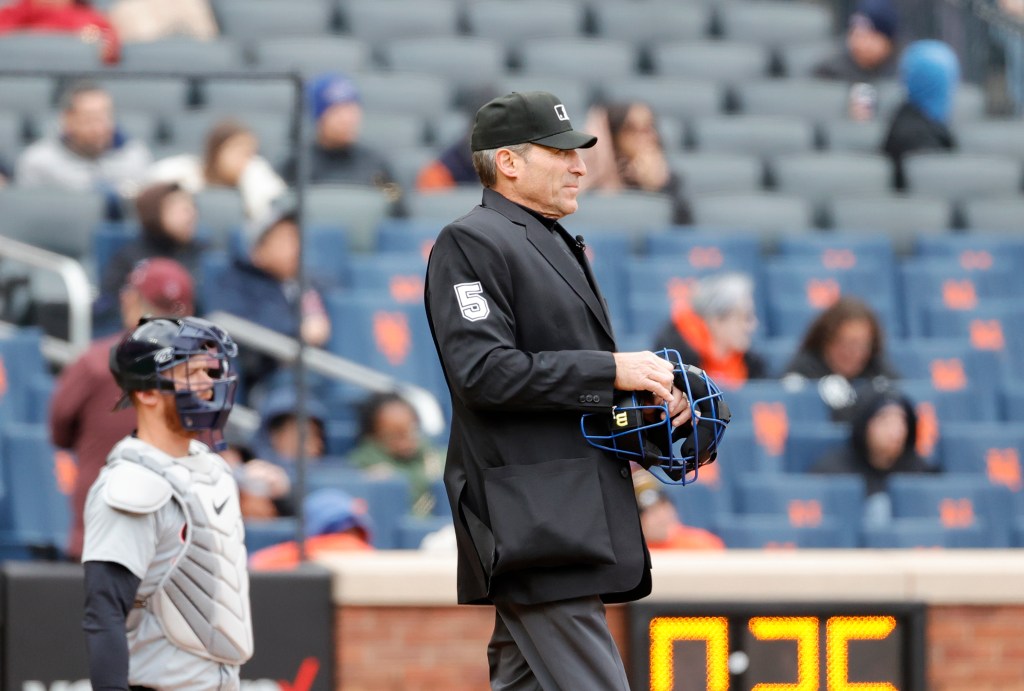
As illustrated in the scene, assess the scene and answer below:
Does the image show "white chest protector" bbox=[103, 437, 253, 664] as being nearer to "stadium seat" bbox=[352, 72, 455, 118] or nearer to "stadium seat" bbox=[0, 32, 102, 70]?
"stadium seat" bbox=[0, 32, 102, 70]

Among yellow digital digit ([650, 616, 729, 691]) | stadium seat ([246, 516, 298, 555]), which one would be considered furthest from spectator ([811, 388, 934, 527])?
stadium seat ([246, 516, 298, 555])

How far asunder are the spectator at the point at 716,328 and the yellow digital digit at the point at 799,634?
224cm

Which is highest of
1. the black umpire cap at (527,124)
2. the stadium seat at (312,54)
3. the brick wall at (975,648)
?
the stadium seat at (312,54)

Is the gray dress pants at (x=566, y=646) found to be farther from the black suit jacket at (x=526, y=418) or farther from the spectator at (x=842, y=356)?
the spectator at (x=842, y=356)

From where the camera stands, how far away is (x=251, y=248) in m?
6.83

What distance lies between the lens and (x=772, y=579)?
17.5 feet

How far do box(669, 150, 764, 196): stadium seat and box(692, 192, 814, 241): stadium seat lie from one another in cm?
36

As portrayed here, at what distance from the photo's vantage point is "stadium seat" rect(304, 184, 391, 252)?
857cm

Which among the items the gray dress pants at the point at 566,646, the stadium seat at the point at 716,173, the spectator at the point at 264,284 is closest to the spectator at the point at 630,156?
the stadium seat at the point at 716,173

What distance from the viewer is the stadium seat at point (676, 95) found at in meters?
10.6

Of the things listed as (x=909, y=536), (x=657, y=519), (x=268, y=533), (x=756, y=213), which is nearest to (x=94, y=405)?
(x=268, y=533)

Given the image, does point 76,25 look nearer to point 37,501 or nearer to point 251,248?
point 251,248

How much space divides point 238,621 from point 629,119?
18.0ft

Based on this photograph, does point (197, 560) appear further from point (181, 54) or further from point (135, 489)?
point (181, 54)
